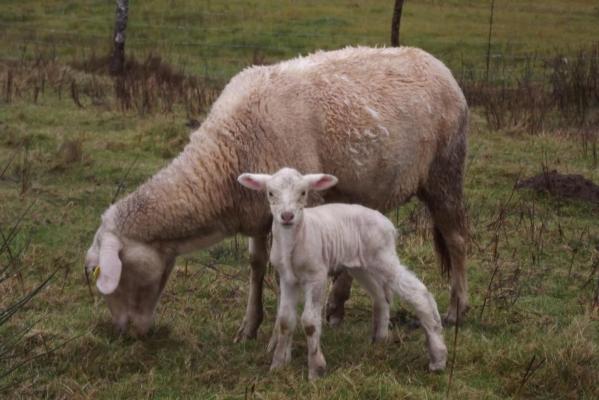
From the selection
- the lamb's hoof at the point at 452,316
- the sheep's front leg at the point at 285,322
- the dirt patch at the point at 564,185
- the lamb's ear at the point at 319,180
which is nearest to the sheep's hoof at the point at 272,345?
the sheep's front leg at the point at 285,322

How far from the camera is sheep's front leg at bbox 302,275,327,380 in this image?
16.9 ft

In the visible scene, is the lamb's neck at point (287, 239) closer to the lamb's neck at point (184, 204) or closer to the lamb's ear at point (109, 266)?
the lamb's neck at point (184, 204)

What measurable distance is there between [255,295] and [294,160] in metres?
0.96

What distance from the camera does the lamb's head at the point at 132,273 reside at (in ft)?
18.6

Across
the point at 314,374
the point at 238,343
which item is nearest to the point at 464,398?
the point at 314,374

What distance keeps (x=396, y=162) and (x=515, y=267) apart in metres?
1.76

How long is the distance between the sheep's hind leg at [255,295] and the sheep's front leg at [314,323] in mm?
1021

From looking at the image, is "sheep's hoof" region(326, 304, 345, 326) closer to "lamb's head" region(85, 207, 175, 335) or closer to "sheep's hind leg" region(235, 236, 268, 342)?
"sheep's hind leg" region(235, 236, 268, 342)

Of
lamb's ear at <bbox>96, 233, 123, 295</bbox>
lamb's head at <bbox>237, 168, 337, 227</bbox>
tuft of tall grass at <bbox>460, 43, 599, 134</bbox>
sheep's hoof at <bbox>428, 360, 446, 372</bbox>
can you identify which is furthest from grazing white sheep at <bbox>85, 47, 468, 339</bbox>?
tuft of tall grass at <bbox>460, 43, 599, 134</bbox>

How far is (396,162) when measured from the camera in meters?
6.33

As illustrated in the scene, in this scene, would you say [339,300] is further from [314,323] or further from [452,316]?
[314,323]

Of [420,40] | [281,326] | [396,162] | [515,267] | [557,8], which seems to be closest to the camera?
[281,326]

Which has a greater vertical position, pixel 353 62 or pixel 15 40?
pixel 353 62

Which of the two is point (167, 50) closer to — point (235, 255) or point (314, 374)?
point (235, 255)
